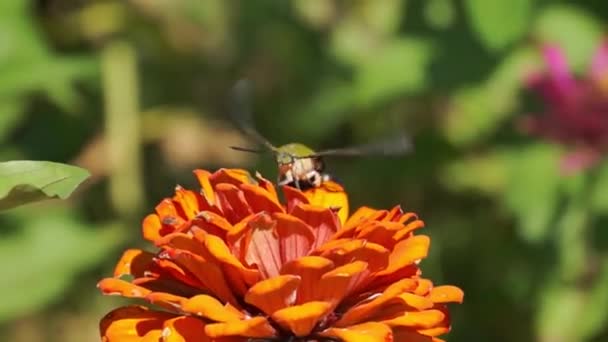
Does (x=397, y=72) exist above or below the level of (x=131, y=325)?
above

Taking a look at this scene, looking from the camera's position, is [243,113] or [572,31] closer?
[243,113]

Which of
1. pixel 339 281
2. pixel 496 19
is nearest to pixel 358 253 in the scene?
pixel 339 281

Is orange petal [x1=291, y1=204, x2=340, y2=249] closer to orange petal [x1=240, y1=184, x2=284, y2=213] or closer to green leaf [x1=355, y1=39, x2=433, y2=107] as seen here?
orange petal [x1=240, y1=184, x2=284, y2=213]

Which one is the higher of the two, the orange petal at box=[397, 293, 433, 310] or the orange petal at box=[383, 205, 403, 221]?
the orange petal at box=[383, 205, 403, 221]

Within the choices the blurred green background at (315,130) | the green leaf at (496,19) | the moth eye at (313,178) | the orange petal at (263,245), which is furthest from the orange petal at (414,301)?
the blurred green background at (315,130)

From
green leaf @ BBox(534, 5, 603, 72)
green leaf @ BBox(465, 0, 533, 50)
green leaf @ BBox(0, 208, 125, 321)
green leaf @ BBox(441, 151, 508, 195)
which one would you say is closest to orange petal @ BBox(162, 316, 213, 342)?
green leaf @ BBox(465, 0, 533, 50)

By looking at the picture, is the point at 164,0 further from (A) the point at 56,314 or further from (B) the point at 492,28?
(B) the point at 492,28

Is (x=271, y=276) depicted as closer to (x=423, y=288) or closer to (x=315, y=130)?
(x=423, y=288)
